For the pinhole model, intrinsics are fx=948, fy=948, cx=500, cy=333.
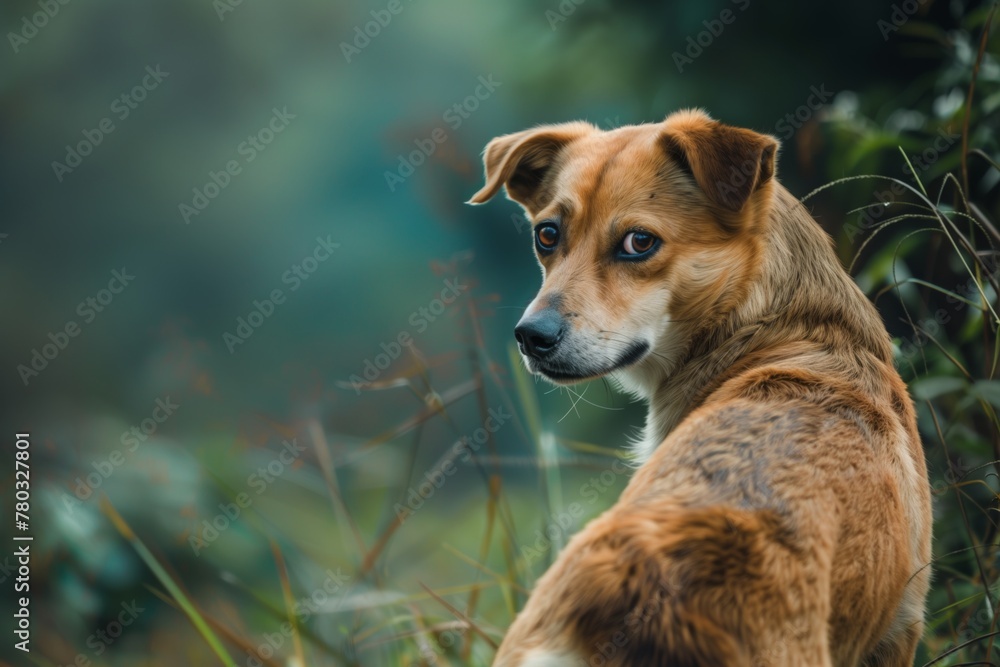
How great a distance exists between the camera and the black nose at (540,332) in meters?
2.64

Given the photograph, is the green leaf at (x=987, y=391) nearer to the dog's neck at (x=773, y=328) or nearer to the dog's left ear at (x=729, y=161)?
the dog's neck at (x=773, y=328)

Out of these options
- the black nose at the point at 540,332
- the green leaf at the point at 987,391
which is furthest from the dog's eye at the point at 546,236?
the green leaf at the point at 987,391

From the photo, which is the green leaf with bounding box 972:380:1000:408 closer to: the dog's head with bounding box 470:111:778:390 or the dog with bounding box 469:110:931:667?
the dog with bounding box 469:110:931:667

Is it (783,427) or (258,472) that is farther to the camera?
(258,472)

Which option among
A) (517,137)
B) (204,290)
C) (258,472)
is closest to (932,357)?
(517,137)

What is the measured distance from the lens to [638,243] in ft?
9.14

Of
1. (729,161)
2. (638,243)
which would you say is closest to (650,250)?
(638,243)

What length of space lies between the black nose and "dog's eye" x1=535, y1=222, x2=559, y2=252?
45 cm

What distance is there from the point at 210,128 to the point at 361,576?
7.51 metres

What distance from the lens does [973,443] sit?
11.8 ft

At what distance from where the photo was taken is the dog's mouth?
266 centimetres

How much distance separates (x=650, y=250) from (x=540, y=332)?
16.8 inches

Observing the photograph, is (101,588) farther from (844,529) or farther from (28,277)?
(28,277)

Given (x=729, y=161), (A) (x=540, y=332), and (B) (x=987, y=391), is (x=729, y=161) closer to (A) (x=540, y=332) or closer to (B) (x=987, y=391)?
(A) (x=540, y=332)
